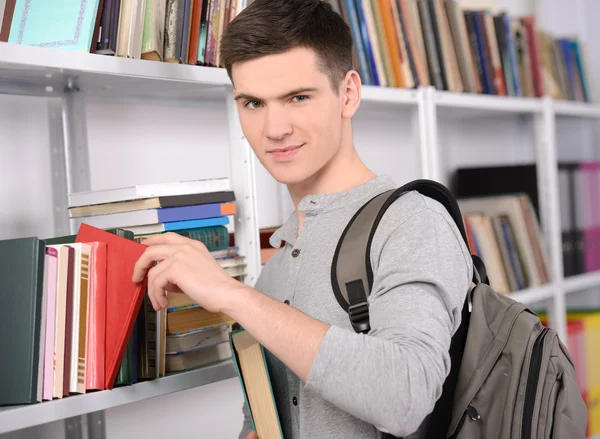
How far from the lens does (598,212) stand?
273 cm

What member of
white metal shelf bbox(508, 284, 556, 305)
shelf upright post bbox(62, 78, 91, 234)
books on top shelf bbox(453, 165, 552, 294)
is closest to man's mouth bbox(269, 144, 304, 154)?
shelf upright post bbox(62, 78, 91, 234)

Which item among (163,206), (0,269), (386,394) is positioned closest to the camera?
(386,394)

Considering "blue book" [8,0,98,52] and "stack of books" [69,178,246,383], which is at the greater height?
"blue book" [8,0,98,52]

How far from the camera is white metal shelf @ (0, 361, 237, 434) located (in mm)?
1051

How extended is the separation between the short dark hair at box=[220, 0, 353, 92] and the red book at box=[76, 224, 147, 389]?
0.36 metres

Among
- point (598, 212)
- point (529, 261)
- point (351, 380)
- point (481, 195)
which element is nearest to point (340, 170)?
point (351, 380)

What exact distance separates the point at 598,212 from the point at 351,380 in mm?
2223

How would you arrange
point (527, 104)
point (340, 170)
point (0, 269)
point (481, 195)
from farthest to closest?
point (481, 195)
point (527, 104)
point (340, 170)
point (0, 269)

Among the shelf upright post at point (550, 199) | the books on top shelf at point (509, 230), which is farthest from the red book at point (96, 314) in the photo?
the shelf upright post at point (550, 199)

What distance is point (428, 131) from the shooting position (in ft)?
6.63

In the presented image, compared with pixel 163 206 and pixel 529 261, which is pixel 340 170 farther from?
pixel 529 261

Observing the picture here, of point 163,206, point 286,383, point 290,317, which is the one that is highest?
point 163,206

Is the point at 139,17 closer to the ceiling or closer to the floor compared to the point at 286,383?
closer to the ceiling

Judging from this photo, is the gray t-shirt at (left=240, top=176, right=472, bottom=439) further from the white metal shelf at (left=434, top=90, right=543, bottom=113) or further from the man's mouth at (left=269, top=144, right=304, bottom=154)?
the white metal shelf at (left=434, top=90, right=543, bottom=113)
